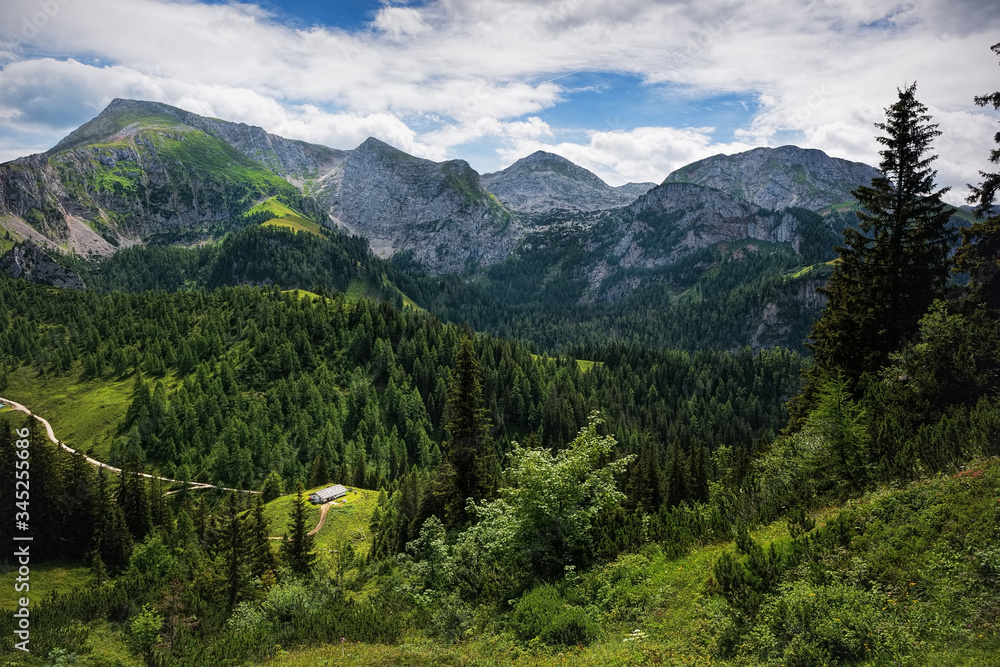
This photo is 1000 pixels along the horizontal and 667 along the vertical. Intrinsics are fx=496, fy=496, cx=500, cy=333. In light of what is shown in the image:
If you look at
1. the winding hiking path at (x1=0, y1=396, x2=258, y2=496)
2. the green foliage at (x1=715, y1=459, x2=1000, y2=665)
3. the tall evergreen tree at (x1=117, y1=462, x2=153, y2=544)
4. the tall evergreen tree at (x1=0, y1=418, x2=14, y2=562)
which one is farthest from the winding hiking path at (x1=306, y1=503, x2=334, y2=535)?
the green foliage at (x1=715, y1=459, x2=1000, y2=665)

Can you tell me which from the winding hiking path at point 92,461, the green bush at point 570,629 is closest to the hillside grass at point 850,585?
the green bush at point 570,629

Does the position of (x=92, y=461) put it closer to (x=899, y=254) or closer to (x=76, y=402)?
(x=76, y=402)

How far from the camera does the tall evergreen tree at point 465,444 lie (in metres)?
38.5

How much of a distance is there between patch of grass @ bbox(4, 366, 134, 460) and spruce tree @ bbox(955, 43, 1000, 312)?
141 metres

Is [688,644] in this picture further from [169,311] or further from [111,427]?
[169,311]

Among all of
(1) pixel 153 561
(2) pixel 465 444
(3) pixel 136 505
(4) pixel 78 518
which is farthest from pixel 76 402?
(2) pixel 465 444

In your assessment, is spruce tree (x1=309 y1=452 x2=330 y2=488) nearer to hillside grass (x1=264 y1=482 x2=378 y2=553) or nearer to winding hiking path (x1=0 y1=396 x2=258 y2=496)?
hillside grass (x1=264 y1=482 x2=378 y2=553)

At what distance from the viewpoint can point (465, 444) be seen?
3859 centimetres

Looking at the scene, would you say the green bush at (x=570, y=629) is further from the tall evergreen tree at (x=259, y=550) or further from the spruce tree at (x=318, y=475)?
the spruce tree at (x=318, y=475)

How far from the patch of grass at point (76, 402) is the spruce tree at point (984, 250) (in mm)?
141118

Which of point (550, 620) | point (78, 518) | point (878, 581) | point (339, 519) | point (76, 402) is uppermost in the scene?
point (878, 581)

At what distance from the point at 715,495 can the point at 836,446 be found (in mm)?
11116

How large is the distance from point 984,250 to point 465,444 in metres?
38.6

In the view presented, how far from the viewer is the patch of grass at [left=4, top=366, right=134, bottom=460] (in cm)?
11388
